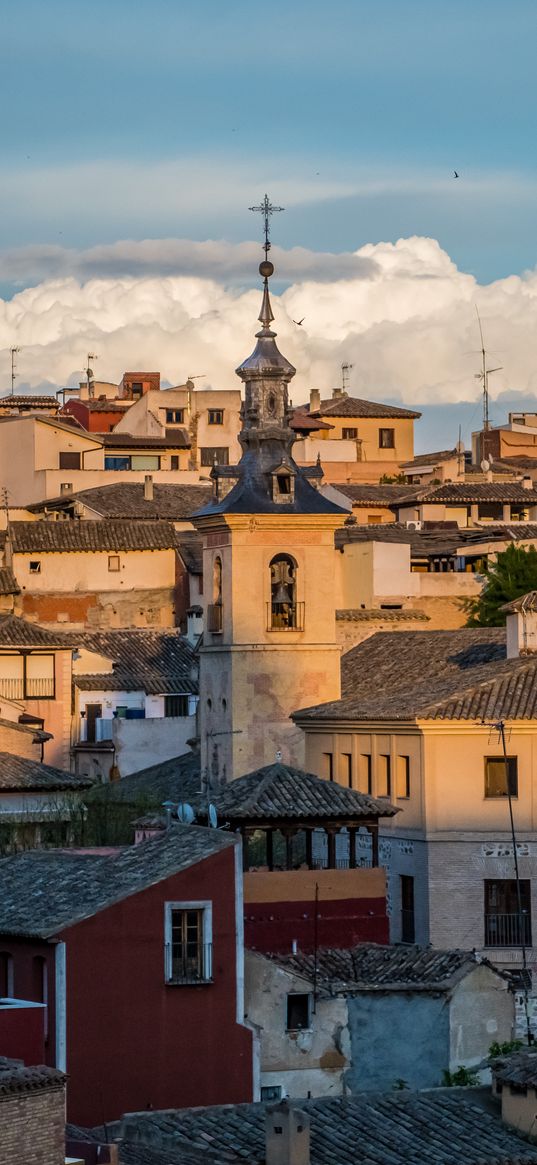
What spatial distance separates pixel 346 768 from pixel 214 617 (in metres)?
4.91

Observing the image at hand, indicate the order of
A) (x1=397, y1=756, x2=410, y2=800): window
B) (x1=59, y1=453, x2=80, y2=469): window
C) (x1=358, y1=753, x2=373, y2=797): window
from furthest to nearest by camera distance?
(x1=59, y1=453, x2=80, y2=469): window → (x1=358, y1=753, x2=373, y2=797): window → (x1=397, y1=756, x2=410, y2=800): window

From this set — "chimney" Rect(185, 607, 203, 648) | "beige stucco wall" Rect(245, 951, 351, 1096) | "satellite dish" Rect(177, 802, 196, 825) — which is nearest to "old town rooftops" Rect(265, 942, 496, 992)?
"beige stucco wall" Rect(245, 951, 351, 1096)

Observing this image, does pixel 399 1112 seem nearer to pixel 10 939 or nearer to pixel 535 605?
pixel 10 939

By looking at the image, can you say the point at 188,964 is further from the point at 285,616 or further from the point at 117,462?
the point at 117,462

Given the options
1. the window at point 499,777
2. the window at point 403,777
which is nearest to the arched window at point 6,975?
the window at point 499,777

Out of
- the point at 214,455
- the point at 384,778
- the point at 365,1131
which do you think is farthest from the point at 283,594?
the point at 214,455

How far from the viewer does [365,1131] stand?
86.8 ft

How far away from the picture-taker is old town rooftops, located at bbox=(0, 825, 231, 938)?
2976 cm

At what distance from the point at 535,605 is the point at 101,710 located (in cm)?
1969

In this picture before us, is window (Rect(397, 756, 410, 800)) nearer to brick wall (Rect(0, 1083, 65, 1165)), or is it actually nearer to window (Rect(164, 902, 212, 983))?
window (Rect(164, 902, 212, 983))

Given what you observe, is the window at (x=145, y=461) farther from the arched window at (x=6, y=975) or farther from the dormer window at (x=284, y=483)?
the arched window at (x=6, y=975)

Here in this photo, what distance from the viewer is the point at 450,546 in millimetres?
74688

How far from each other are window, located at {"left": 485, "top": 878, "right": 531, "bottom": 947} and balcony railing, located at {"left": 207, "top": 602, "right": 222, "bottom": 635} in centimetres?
929

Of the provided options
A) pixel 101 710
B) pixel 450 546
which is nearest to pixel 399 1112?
pixel 101 710
